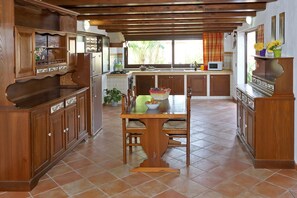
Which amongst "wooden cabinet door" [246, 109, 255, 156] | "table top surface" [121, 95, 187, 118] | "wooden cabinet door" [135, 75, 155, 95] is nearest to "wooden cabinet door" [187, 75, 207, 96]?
"wooden cabinet door" [135, 75, 155, 95]

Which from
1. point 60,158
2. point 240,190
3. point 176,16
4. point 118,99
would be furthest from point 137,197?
point 118,99

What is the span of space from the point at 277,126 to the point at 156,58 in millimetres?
7756

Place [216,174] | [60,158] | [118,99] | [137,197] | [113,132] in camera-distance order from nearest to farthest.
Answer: [137,197], [216,174], [60,158], [113,132], [118,99]

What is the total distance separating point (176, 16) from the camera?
7.25 metres

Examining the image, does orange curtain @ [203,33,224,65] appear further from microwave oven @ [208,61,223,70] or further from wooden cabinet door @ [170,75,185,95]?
wooden cabinet door @ [170,75,185,95]

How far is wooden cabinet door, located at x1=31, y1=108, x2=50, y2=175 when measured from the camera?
4.01 meters

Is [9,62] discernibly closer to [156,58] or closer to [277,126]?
[277,126]

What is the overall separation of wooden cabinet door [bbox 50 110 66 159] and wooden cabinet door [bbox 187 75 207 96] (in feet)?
22.4

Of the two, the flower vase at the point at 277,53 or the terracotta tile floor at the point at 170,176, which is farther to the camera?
the flower vase at the point at 277,53

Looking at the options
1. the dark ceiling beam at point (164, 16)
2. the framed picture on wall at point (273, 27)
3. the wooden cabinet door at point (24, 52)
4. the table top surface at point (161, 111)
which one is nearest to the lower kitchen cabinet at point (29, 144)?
the wooden cabinet door at point (24, 52)

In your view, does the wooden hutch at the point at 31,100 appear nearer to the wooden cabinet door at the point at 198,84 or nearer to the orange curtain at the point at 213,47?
the wooden cabinet door at the point at 198,84

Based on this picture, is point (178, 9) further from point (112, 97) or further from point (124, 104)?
point (112, 97)

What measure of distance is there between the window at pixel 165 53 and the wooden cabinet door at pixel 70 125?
22.2 ft

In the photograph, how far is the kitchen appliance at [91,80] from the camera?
617cm
